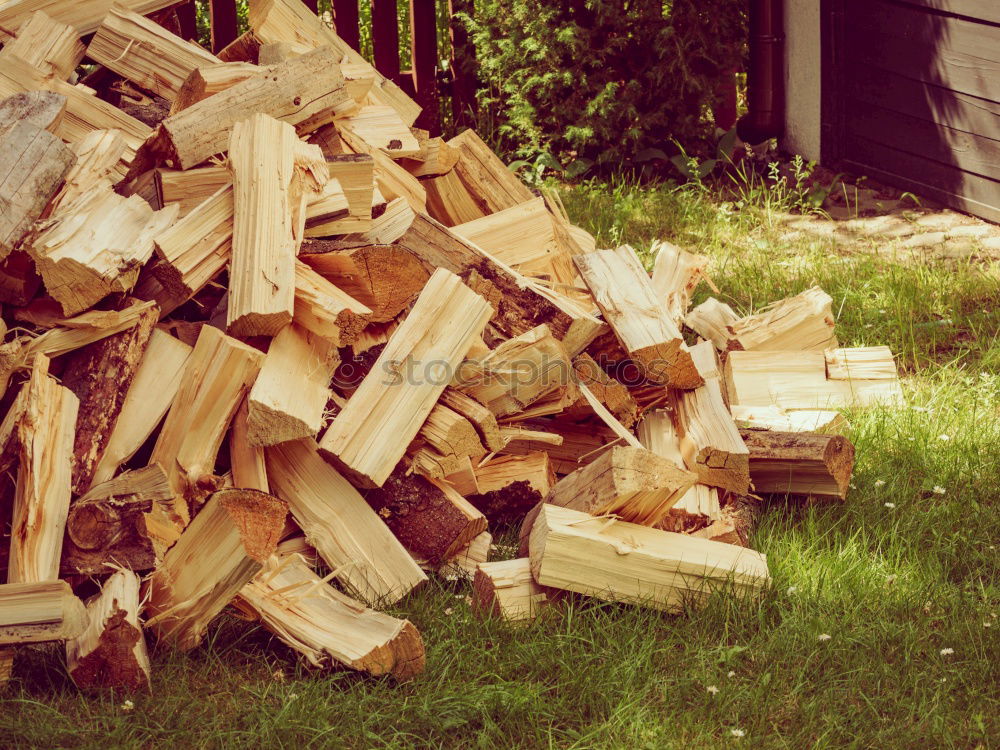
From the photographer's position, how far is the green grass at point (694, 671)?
7.98 ft

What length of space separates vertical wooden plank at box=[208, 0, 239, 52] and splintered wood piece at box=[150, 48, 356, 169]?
316 centimetres

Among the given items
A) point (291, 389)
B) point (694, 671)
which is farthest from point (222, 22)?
point (694, 671)

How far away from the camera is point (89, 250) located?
284 centimetres

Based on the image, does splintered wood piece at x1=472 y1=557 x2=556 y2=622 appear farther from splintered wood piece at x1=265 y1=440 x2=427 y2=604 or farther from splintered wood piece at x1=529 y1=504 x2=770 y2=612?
splintered wood piece at x1=265 y1=440 x2=427 y2=604

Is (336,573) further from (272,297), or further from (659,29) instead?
(659,29)

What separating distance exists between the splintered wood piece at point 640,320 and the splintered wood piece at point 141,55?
171cm

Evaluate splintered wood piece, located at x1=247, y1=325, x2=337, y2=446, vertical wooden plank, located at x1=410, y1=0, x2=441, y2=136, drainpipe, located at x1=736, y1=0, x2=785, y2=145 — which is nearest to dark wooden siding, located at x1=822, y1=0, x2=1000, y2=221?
drainpipe, located at x1=736, y1=0, x2=785, y2=145

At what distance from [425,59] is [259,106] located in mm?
3651

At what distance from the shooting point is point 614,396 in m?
3.47

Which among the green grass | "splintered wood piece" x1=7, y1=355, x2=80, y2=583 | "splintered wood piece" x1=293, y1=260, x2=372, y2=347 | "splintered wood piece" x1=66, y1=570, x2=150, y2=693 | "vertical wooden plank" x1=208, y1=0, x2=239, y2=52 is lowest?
the green grass

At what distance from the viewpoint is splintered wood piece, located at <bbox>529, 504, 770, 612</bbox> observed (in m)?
2.80

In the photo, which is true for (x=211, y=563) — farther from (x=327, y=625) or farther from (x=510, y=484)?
(x=510, y=484)

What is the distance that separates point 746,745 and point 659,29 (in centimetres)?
484

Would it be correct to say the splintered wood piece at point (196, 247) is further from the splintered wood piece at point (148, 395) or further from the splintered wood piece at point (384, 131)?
the splintered wood piece at point (384, 131)
